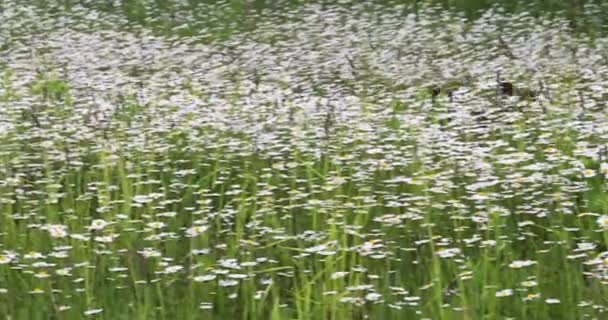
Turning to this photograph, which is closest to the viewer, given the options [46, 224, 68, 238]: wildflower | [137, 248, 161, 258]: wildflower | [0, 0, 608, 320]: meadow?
[0, 0, 608, 320]: meadow

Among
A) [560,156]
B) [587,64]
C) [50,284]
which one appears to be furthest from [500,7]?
[50,284]

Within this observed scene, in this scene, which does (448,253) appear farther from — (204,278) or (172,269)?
(172,269)

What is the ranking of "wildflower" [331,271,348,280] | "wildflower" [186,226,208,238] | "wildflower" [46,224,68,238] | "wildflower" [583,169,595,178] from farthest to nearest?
"wildflower" [583,169,595,178] → "wildflower" [186,226,208,238] → "wildflower" [46,224,68,238] → "wildflower" [331,271,348,280]

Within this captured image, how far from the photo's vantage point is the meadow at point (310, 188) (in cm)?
353

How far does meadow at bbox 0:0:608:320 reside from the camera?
3527 mm

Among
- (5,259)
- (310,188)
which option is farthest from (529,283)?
(5,259)

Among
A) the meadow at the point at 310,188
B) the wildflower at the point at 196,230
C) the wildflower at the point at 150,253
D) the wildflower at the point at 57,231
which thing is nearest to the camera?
the meadow at the point at 310,188

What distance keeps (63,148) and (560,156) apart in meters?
2.54

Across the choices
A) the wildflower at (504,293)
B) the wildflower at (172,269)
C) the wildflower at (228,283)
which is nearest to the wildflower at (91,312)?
the wildflower at (172,269)

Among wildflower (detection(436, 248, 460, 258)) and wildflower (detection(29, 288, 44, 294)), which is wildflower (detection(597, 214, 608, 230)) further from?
wildflower (detection(29, 288, 44, 294))

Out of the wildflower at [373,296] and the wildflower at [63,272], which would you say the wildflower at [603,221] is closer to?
the wildflower at [373,296]

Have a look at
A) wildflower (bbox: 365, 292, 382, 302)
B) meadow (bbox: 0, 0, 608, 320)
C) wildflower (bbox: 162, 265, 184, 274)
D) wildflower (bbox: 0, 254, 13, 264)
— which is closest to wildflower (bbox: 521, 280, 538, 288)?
meadow (bbox: 0, 0, 608, 320)

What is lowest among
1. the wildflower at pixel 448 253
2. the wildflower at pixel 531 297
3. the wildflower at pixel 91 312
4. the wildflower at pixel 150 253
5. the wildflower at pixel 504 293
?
the wildflower at pixel 531 297

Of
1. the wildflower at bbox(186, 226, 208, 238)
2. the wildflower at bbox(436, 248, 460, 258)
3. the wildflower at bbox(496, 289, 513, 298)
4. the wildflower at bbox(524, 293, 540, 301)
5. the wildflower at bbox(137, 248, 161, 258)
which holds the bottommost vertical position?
the wildflower at bbox(524, 293, 540, 301)
